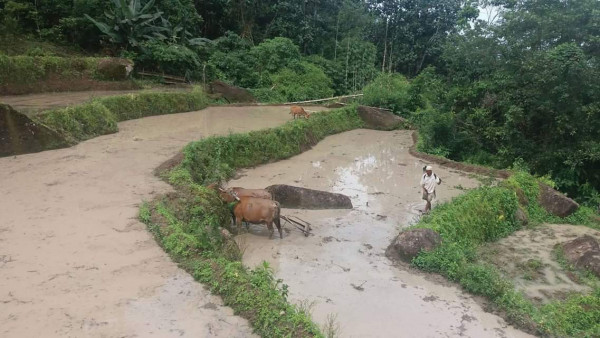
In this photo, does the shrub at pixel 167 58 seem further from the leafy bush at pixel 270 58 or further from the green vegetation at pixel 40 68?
the leafy bush at pixel 270 58

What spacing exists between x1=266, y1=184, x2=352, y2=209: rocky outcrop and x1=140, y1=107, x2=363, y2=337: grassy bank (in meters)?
1.94

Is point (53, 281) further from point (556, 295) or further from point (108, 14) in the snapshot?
point (108, 14)

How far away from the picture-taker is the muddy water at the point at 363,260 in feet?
22.0

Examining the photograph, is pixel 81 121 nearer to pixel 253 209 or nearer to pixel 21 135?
pixel 21 135

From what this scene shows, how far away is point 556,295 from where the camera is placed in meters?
8.47

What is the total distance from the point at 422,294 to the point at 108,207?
5838 millimetres

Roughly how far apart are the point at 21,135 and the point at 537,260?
12.5 meters

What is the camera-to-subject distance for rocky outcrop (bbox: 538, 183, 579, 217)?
41.5ft

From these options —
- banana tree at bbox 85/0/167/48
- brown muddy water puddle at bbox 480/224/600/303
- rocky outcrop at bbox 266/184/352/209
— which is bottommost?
brown muddy water puddle at bbox 480/224/600/303

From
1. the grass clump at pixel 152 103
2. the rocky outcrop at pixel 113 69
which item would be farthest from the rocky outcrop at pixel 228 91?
the rocky outcrop at pixel 113 69

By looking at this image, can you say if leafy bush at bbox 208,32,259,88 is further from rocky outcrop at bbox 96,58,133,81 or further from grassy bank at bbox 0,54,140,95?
grassy bank at bbox 0,54,140,95

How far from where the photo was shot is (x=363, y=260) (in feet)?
28.3

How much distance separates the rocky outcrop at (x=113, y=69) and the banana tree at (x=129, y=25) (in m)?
2.14

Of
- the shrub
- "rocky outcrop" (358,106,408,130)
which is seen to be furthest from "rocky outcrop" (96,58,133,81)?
"rocky outcrop" (358,106,408,130)
